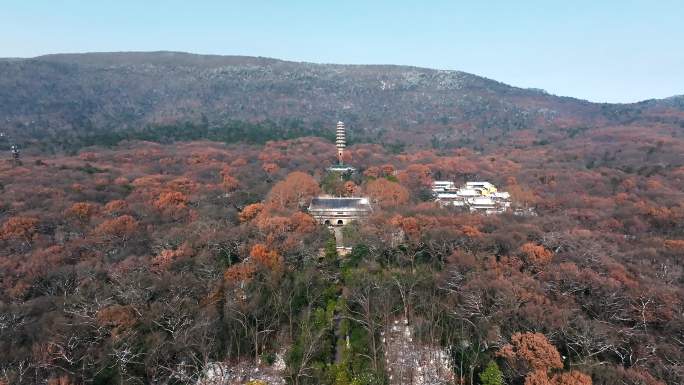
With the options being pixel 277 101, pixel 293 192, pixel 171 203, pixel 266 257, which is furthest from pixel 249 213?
pixel 277 101

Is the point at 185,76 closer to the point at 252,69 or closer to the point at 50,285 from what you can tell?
the point at 252,69

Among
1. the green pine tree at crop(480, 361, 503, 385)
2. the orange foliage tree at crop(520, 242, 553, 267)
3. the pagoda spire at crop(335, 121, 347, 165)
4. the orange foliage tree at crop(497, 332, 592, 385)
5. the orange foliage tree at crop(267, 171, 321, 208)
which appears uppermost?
the pagoda spire at crop(335, 121, 347, 165)

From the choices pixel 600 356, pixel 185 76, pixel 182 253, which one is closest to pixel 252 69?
pixel 185 76

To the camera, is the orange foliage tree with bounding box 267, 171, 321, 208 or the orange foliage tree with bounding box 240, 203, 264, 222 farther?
the orange foliage tree with bounding box 267, 171, 321, 208

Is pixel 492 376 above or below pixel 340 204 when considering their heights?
below

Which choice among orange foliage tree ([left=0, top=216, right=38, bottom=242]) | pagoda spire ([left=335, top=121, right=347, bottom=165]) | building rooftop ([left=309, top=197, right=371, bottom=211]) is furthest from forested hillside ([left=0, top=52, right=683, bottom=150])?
orange foliage tree ([left=0, top=216, right=38, bottom=242])

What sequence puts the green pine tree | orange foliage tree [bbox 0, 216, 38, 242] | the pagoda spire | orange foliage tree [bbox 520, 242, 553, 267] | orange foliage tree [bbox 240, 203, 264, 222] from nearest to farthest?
1. the green pine tree
2. orange foliage tree [bbox 520, 242, 553, 267]
3. orange foliage tree [bbox 0, 216, 38, 242]
4. orange foliage tree [bbox 240, 203, 264, 222]
5. the pagoda spire

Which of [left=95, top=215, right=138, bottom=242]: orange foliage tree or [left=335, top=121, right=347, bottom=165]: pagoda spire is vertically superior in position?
[left=335, top=121, right=347, bottom=165]: pagoda spire

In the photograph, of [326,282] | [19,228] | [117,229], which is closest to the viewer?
[326,282]

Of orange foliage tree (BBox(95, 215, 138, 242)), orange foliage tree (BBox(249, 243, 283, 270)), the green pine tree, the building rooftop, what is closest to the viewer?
the green pine tree

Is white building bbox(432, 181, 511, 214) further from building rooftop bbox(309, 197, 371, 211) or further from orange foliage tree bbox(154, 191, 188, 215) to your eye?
orange foliage tree bbox(154, 191, 188, 215)

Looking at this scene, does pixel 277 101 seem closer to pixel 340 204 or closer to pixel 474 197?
pixel 474 197

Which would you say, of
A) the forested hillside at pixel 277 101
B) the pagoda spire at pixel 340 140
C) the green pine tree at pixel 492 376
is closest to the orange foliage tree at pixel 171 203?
the green pine tree at pixel 492 376

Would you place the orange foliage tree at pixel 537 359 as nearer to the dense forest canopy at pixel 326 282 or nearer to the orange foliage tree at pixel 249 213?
the dense forest canopy at pixel 326 282
